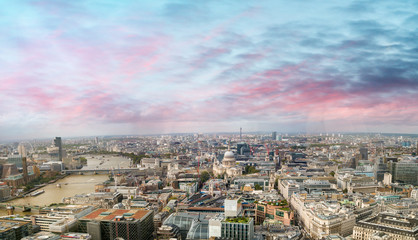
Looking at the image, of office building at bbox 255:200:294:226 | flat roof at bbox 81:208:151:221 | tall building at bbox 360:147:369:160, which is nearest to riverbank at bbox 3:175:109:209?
flat roof at bbox 81:208:151:221

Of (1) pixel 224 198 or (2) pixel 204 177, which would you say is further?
(2) pixel 204 177

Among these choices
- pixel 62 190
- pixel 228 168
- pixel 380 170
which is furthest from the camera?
pixel 228 168

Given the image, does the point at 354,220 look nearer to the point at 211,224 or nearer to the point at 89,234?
the point at 211,224

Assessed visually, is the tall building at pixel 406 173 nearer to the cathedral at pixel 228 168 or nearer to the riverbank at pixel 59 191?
the cathedral at pixel 228 168

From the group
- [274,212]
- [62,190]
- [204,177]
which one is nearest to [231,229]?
[274,212]

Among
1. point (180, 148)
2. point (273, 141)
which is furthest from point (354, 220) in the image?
point (273, 141)

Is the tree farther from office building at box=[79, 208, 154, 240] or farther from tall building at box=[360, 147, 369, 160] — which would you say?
tall building at box=[360, 147, 369, 160]

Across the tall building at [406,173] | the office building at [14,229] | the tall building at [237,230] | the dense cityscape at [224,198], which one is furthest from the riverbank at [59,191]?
the tall building at [406,173]

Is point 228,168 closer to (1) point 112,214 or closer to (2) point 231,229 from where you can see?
(1) point 112,214
